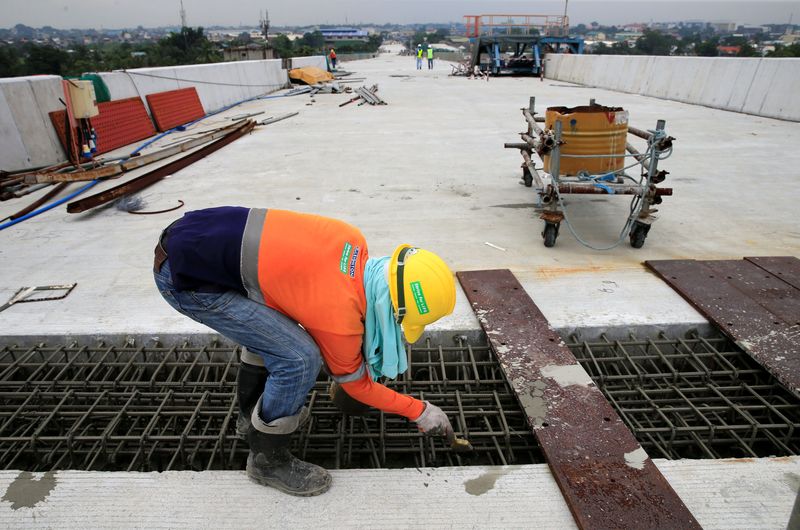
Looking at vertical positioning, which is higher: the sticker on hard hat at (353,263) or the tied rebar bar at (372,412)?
the sticker on hard hat at (353,263)

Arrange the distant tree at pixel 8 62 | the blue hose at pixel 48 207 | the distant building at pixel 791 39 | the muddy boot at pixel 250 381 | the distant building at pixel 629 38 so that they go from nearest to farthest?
the muddy boot at pixel 250 381
the blue hose at pixel 48 207
the distant building at pixel 791 39
the distant tree at pixel 8 62
the distant building at pixel 629 38

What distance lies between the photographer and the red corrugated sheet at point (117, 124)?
7.29 meters

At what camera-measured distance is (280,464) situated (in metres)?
2.07

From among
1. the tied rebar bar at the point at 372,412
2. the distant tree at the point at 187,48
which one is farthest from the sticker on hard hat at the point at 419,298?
the distant tree at the point at 187,48

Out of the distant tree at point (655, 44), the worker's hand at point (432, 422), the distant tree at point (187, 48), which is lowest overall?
the distant tree at point (187, 48)

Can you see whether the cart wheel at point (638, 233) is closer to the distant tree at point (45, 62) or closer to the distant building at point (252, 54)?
the distant building at point (252, 54)

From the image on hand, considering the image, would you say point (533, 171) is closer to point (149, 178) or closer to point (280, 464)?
point (280, 464)

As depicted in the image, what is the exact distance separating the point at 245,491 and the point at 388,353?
0.88 meters

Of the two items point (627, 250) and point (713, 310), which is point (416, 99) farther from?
point (713, 310)

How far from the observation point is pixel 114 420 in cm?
250

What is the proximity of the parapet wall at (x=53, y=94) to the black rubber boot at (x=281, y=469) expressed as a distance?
6.69 m

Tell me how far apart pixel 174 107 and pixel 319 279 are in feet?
35.3

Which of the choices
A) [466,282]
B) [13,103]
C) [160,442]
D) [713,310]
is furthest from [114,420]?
[13,103]

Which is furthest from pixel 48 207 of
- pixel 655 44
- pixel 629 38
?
pixel 629 38
